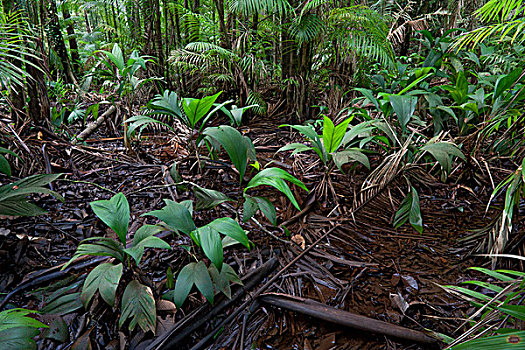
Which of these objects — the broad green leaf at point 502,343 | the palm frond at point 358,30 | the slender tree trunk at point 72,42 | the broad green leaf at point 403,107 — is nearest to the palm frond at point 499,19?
the broad green leaf at point 403,107

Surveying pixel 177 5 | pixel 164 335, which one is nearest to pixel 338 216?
pixel 164 335

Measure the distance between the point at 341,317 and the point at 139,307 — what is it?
25.3 inches

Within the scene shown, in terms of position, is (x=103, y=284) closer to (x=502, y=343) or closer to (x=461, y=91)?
(x=502, y=343)

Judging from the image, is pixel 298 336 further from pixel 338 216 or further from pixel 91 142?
pixel 91 142

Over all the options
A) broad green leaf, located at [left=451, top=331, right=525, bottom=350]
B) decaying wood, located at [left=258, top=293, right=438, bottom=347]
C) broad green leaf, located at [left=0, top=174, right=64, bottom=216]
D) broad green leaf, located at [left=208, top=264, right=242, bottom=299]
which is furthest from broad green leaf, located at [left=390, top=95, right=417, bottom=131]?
broad green leaf, located at [left=0, top=174, right=64, bottom=216]

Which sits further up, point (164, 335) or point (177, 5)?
point (177, 5)

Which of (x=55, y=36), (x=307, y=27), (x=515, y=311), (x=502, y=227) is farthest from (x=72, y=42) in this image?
(x=515, y=311)

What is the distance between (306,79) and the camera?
2.96 meters

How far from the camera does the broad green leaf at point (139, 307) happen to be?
0.95 metres

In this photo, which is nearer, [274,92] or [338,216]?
[338,216]

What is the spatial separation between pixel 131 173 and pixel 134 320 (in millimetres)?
1152

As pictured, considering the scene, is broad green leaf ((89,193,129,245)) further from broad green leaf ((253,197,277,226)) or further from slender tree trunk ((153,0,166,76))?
slender tree trunk ((153,0,166,76))

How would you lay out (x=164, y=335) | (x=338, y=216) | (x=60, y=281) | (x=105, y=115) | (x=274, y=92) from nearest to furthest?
(x=164, y=335) → (x=60, y=281) → (x=338, y=216) → (x=105, y=115) → (x=274, y=92)

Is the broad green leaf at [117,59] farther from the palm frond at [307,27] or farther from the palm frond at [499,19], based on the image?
the palm frond at [499,19]
